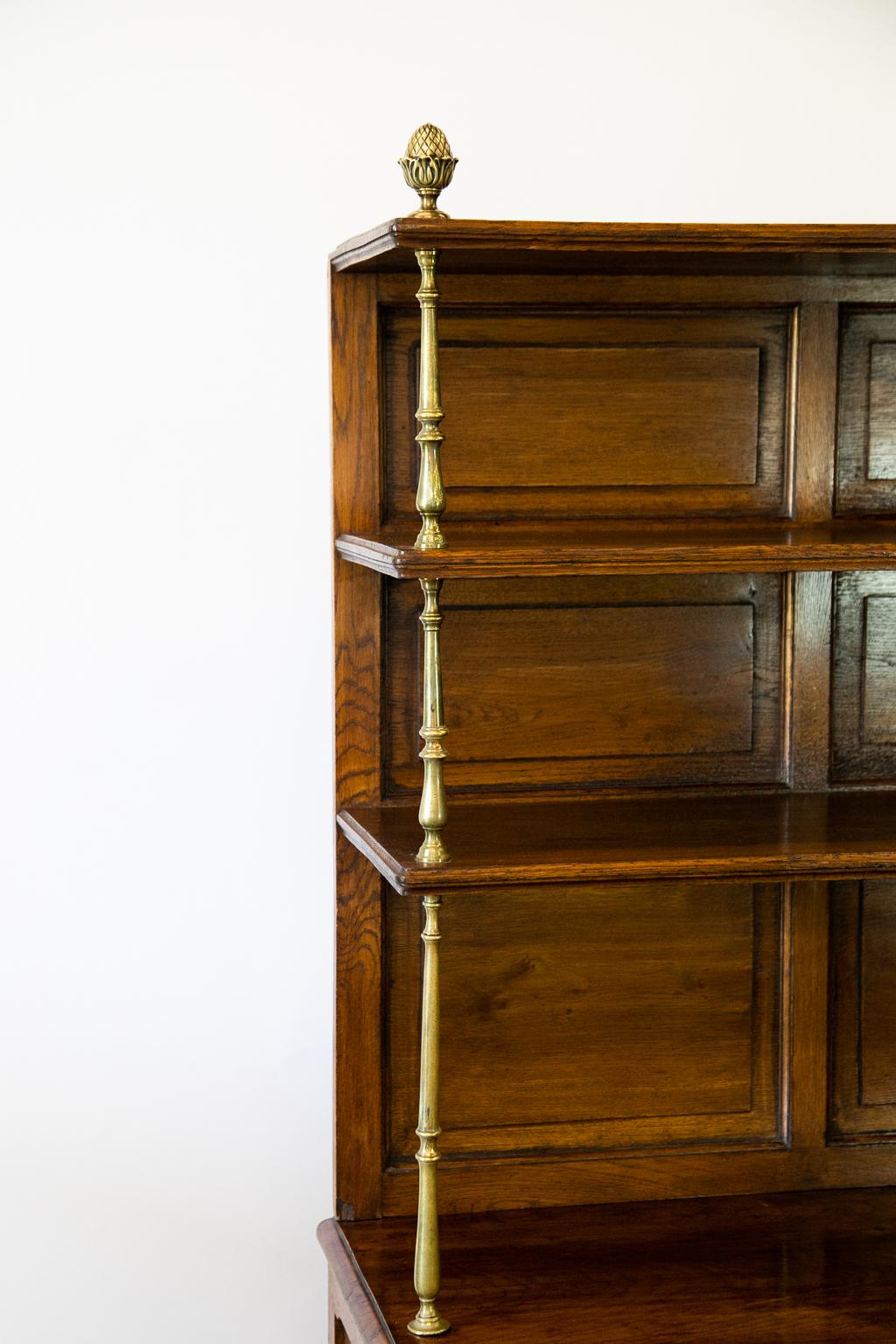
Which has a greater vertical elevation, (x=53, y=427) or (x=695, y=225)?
(x=695, y=225)

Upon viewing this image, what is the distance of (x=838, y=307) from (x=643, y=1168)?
4.54ft

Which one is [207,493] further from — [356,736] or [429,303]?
[429,303]

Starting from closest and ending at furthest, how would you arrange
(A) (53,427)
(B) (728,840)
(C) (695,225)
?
(C) (695,225) → (B) (728,840) → (A) (53,427)

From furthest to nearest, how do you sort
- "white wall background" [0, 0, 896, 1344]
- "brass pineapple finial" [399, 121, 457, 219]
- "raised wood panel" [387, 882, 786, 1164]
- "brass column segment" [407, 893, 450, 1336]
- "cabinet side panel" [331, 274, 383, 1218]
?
"white wall background" [0, 0, 896, 1344] < "raised wood panel" [387, 882, 786, 1164] < "cabinet side panel" [331, 274, 383, 1218] < "brass column segment" [407, 893, 450, 1336] < "brass pineapple finial" [399, 121, 457, 219]

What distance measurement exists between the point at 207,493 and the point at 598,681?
2.41ft

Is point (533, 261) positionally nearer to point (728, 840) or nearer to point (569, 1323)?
point (728, 840)

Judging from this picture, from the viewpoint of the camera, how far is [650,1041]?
105 inches

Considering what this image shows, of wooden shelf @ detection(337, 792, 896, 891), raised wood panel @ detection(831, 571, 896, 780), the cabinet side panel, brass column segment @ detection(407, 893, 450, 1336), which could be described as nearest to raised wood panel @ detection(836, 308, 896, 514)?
raised wood panel @ detection(831, 571, 896, 780)

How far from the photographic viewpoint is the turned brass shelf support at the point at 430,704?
2.08 m

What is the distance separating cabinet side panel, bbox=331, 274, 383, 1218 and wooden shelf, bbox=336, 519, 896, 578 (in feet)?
0.33

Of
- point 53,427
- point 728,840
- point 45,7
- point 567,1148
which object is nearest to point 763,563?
point 728,840

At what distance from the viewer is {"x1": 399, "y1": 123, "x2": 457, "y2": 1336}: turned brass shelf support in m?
2.08

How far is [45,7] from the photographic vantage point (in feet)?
8.83

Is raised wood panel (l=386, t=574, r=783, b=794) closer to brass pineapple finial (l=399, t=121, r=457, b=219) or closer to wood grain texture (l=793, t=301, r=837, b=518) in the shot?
wood grain texture (l=793, t=301, r=837, b=518)
